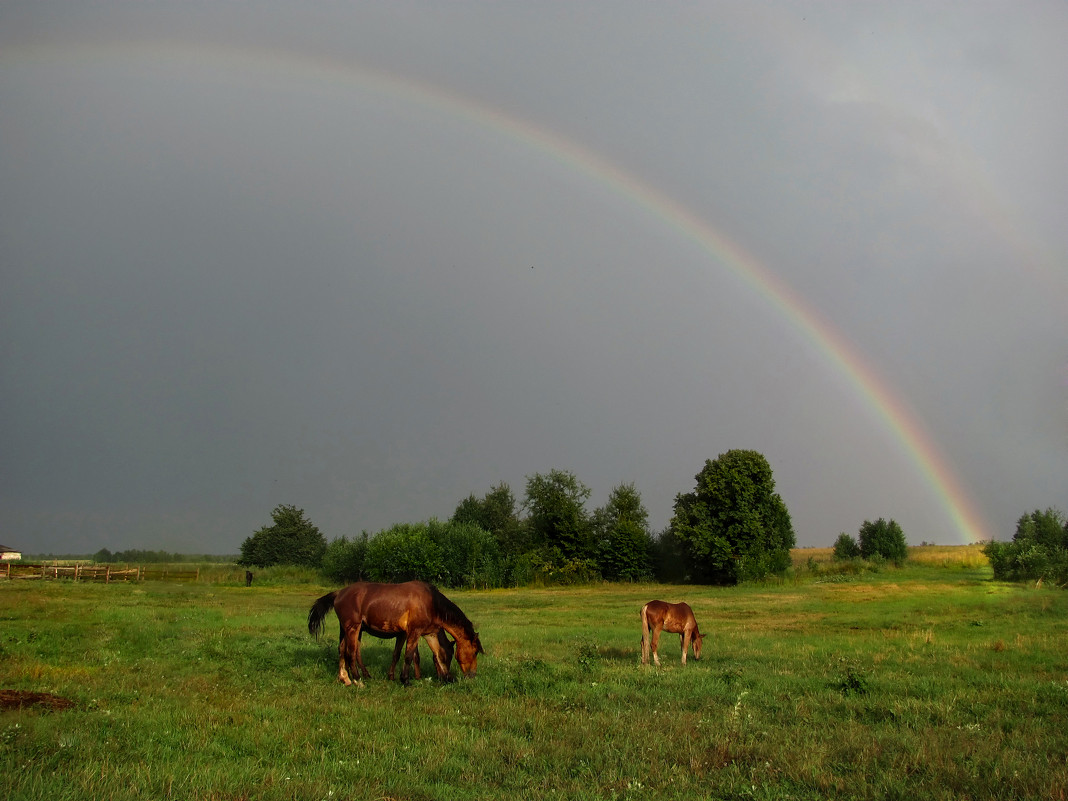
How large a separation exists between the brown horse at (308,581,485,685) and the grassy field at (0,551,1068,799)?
1.96ft

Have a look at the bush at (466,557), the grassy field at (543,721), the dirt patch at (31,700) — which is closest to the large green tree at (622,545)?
the bush at (466,557)

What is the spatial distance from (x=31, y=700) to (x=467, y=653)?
7166 millimetres

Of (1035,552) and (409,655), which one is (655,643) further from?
(1035,552)

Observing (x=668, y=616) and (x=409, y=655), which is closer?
(x=409, y=655)

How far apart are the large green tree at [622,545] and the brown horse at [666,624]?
5842cm

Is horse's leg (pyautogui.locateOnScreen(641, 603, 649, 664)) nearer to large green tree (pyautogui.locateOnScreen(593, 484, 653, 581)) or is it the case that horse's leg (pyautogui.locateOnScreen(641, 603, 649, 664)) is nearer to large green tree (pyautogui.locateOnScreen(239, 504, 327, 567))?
large green tree (pyautogui.locateOnScreen(593, 484, 653, 581))

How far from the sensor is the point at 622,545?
74.6 metres

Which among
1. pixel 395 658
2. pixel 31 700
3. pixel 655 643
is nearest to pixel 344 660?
pixel 395 658

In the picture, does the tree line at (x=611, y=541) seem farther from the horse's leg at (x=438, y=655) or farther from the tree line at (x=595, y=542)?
the horse's leg at (x=438, y=655)

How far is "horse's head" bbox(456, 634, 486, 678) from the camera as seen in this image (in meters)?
14.4

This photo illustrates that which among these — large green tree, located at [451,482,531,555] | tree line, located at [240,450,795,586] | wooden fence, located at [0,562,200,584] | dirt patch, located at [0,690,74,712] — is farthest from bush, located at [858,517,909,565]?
dirt patch, located at [0,690,74,712]

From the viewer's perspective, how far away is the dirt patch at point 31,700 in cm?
1000

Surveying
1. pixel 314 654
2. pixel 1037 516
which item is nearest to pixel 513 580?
pixel 1037 516

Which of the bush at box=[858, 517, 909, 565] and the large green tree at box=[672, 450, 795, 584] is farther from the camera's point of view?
the bush at box=[858, 517, 909, 565]
